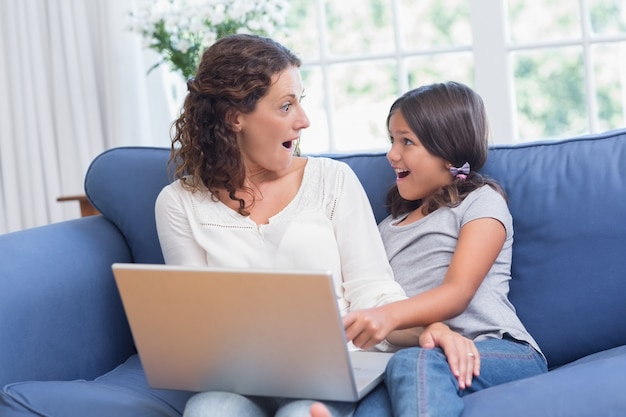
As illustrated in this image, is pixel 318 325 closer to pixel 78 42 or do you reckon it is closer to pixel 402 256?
pixel 402 256

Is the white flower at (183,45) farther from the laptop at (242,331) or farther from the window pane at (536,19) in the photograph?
the laptop at (242,331)

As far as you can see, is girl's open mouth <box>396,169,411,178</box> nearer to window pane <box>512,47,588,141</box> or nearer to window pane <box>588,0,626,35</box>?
window pane <box>588,0,626,35</box>

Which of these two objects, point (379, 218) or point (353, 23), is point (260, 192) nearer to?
point (379, 218)

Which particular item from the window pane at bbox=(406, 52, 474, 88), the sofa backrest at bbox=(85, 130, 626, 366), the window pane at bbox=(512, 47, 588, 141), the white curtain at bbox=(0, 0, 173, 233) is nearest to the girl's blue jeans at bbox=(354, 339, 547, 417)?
the sofa backrest at bbox=(85, 130, 626, 366)

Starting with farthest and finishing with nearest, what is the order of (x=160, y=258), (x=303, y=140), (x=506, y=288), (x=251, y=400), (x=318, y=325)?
(x=303, y=140) → (x=160, y=258) → (x=506, y=288) → (x=251, y=400) → (x=318, y=325)

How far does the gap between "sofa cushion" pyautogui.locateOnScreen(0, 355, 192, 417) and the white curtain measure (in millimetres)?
1488

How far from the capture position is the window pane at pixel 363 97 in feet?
14.0

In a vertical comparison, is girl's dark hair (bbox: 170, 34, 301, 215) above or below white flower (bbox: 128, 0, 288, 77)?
below

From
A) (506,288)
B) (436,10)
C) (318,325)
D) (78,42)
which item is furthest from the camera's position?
(436,10)

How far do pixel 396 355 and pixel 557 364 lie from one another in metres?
0.50

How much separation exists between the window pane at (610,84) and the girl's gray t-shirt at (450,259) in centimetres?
175

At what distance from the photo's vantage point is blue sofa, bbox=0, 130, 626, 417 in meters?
1.64

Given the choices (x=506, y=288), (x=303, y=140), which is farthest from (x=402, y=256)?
(x=303, y=140)

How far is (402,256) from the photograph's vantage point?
178 centimetres
